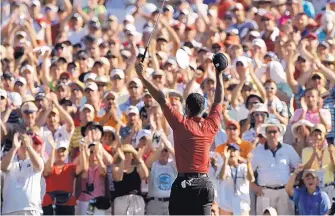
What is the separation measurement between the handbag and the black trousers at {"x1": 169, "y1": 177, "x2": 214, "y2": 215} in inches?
180

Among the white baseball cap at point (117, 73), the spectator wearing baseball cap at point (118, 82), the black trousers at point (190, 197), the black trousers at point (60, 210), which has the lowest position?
the black trousers at point (190, 197)

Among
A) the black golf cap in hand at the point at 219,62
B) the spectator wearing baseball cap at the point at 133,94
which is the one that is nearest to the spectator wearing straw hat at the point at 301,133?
the spectator wearing baseball cap at the point at 133,94

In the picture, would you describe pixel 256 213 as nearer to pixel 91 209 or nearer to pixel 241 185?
pixel 241 185

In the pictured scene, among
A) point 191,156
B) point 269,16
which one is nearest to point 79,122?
point 269,16

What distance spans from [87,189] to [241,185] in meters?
2.01

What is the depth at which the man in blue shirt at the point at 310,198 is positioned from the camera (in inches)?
608

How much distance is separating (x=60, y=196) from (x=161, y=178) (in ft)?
4.41

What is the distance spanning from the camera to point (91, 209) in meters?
15.8

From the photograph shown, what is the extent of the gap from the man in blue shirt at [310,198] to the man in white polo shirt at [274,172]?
255 mm

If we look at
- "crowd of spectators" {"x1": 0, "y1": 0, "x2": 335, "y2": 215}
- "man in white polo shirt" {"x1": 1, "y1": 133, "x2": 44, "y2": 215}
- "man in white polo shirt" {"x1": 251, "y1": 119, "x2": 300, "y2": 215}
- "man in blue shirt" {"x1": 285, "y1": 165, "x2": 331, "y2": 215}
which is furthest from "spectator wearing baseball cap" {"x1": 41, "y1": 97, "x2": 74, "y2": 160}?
"man in blue shirt" {"x1": 285, "y1": 165, "x2": 331, "y2": 215}

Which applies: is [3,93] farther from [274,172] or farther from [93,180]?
[274,172]

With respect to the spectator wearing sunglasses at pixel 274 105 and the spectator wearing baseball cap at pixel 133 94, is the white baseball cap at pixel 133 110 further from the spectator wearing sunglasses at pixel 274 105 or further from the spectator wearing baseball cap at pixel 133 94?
the spectator wearing sunglasses at pixel 274 105

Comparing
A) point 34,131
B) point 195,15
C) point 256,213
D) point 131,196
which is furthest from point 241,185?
point 195,15

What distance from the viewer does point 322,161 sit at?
51.6 feet
